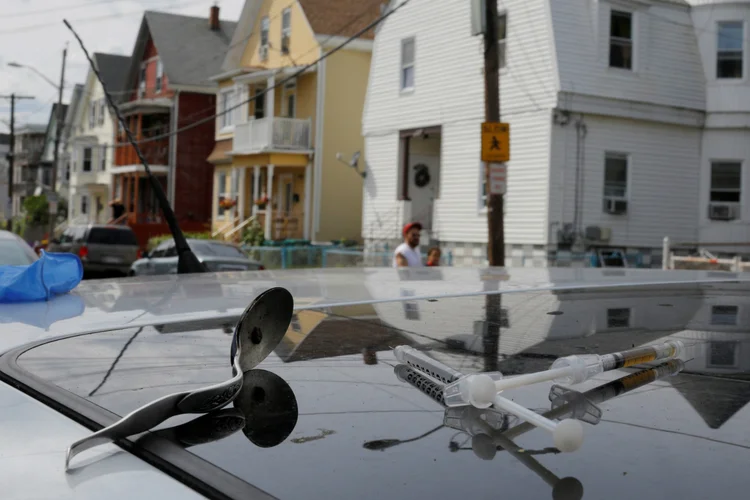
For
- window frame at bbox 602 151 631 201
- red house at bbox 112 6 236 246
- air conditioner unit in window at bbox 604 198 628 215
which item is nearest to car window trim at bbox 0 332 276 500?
window frame at bbox 602 151 631 201

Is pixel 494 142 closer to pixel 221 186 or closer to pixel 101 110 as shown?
pixel 221 186

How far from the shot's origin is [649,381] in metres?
1.79

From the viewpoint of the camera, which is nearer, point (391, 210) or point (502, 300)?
point (502, 300)

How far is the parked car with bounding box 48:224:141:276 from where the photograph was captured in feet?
90.6

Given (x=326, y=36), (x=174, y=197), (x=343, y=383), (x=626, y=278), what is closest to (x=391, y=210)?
(x=326, y=36)

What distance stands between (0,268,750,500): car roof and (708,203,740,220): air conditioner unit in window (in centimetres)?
2493

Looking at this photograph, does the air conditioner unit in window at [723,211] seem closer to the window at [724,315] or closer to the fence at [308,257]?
the fence at [308,257]

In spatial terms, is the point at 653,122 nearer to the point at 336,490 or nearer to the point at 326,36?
the point at 326,36

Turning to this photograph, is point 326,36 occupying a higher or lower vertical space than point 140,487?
higher

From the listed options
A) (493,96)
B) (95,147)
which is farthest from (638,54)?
(95,147)

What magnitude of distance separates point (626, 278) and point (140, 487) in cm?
284

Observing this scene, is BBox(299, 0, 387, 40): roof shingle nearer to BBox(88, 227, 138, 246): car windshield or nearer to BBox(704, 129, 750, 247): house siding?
BBox(88, 227, 138, 246): car windshield

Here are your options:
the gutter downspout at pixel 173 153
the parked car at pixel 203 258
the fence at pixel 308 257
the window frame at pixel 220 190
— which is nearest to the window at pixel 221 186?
the window frame at pixel 220 190

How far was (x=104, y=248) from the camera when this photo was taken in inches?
1094
